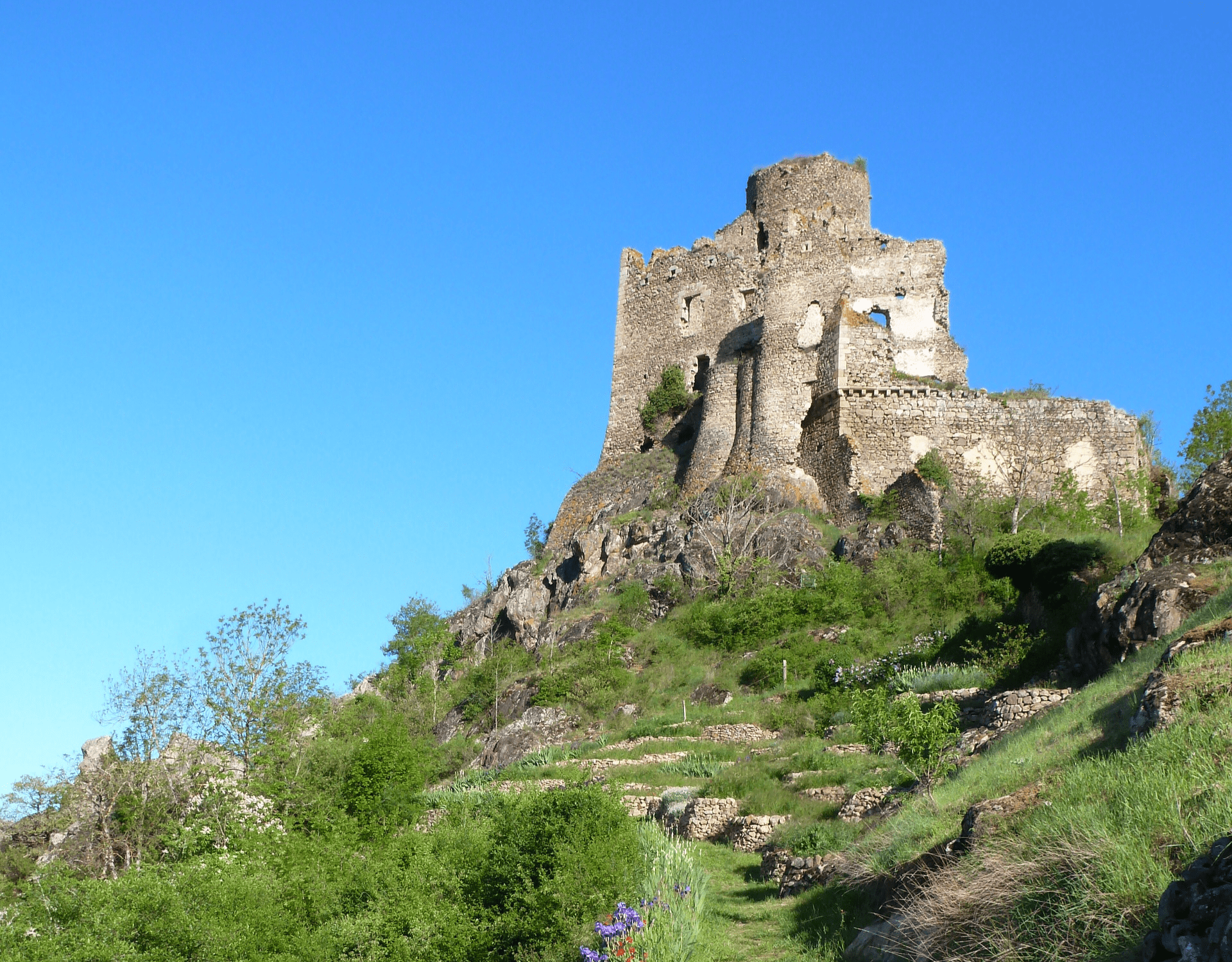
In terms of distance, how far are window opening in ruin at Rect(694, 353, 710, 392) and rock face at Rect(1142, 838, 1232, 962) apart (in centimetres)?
3598

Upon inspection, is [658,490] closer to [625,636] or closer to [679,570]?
[679,570]

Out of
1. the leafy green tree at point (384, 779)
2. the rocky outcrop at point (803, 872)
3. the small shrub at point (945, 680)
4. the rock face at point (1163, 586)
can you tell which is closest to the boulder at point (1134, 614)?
the rock face at point (1163, 586)

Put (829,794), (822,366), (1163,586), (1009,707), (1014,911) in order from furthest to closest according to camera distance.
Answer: (822,366) < (829,794) < (1009,707) < (1163,586) < (1014,911)

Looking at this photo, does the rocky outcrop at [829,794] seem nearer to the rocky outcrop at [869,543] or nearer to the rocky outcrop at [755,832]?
the rocky outcrop at [755,832]

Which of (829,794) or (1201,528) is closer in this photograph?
(1201,528)

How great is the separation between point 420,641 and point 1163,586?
1160 inches

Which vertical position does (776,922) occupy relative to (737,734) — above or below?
below

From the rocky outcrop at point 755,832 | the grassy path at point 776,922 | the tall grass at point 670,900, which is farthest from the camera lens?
the rocky outcrop at point 755,832

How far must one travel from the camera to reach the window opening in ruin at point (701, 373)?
41.4m

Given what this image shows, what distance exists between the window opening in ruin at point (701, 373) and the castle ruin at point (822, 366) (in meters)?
0.05

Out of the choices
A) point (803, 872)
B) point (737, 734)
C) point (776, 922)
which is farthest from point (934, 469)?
point (776, 922)

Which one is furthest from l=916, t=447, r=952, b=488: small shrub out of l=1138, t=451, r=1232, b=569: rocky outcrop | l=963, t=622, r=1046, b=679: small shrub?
l=1138, t=451, r=1232, b=569: rocky outcrop

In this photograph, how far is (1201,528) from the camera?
15.5m

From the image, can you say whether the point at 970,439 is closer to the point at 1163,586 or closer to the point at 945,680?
the point at 945,680
